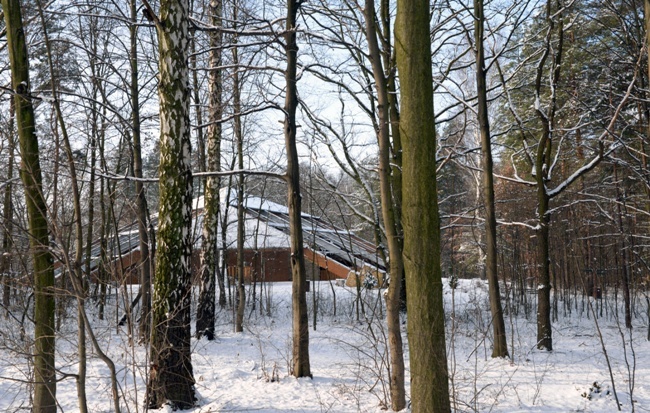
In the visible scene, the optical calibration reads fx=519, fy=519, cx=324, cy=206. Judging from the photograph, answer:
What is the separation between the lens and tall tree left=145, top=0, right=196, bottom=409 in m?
6.00

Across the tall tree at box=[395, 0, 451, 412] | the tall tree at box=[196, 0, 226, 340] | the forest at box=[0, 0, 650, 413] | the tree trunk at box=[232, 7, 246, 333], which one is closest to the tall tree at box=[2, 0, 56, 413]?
the forest at box=[0, 0, 650, 413]

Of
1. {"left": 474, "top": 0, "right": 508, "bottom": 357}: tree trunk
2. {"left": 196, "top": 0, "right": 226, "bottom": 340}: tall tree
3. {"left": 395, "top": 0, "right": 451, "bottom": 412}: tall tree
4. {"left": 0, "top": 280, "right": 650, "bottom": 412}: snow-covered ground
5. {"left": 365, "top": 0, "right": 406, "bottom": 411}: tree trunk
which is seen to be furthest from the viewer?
{"left": 196, "top": 0, "right": 226, "bottom": 340}: tall tree

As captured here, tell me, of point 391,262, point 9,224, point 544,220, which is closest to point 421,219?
point 391,262

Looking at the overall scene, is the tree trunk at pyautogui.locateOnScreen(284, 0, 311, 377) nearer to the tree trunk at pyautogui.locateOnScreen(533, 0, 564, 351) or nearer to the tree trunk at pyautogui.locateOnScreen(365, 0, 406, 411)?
the tree trunk at pyautogui.locateOnScreen(365, 0, 406, 411)

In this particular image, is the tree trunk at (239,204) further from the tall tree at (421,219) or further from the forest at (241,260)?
the tall tree at (421,219)

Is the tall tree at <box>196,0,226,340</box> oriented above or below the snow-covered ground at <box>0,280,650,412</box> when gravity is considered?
above

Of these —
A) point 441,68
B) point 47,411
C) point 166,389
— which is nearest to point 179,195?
point 166,389

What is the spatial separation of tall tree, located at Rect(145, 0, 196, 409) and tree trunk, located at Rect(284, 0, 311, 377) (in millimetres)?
1804

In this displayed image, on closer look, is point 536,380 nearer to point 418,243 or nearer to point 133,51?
point 418,243

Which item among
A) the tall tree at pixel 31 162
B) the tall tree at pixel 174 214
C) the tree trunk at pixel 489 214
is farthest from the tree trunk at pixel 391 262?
the tall tree at pixel 31 162

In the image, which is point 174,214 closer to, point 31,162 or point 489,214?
point 31,162

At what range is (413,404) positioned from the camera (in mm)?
4293

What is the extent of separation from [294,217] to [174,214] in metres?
2.11

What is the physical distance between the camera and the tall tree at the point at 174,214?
600 cm
